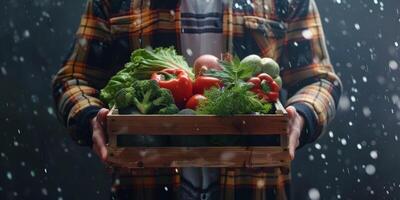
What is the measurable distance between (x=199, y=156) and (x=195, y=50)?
54 cm

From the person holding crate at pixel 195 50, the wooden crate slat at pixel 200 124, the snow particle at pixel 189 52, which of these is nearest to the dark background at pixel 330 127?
the person holding crate at pixel 195 50

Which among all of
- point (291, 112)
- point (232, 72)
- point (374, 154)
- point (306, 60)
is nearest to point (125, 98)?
point (232, 72)

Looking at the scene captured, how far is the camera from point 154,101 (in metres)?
1.83

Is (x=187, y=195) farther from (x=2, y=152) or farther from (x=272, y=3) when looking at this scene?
(x=2, y=152)

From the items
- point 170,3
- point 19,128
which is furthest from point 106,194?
point 170,3

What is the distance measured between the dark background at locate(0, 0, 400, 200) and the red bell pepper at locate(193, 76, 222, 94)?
175 cm

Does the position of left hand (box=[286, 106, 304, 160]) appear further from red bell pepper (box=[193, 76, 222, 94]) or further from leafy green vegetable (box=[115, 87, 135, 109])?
leafy green vegetable (box=[115, 87, 135, 109])

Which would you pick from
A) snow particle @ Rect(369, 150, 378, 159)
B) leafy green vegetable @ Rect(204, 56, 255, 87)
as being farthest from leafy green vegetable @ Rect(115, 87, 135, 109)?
snow particle @ Rect(369, 150, 378, 159)

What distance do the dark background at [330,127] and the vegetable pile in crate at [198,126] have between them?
1.76 m

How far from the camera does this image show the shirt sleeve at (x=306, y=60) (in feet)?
7.49

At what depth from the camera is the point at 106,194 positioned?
12.4 ft

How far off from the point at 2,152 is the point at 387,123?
196cm

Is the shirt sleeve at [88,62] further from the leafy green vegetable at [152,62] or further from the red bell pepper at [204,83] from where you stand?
the red bell pepper at [204,83]

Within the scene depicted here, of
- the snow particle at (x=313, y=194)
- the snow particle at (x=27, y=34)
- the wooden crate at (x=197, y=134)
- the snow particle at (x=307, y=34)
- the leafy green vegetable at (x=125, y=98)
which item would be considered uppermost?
the snow particle at (x=307, y=34)
